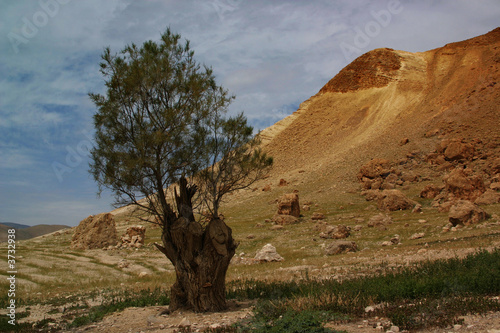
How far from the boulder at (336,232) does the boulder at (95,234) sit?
17.0 metres

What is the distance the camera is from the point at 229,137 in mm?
12219

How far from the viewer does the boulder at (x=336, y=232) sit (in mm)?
25812

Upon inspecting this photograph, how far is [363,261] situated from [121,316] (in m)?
9.97

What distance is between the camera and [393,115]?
223ft

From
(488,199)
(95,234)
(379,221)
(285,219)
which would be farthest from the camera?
(285,219)

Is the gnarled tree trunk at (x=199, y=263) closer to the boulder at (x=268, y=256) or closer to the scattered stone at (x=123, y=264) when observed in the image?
the boulder at (x=268, y=256)

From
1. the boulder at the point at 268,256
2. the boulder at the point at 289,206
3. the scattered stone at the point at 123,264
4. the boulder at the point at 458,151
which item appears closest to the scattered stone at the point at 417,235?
the boulder at the point at 268,256

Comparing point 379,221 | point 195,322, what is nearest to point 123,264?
point 195,322

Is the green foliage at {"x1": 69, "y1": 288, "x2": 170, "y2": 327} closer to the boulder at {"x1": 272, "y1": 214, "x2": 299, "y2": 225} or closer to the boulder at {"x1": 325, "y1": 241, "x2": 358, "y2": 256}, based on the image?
the boulder at {"x1": 325, "y1": 241, "x2": 358, "y2": 256}

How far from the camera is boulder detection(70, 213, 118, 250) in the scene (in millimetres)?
30219

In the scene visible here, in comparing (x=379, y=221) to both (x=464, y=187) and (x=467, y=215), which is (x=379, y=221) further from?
(x=464, y=187)

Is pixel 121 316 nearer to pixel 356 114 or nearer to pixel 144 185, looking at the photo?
pixel 144 185

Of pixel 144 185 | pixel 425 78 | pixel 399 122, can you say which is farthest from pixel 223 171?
pixel 425 78

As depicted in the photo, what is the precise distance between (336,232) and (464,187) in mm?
12827
